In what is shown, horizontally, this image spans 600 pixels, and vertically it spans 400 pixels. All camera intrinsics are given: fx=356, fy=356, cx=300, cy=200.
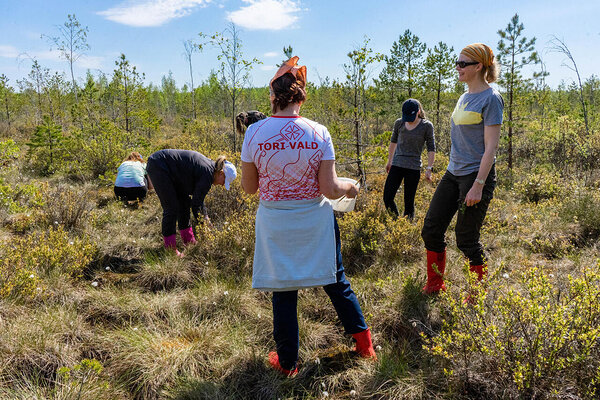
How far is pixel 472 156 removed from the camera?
2.43m

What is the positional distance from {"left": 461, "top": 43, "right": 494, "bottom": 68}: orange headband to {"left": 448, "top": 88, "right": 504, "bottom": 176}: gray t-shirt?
0.19 metres

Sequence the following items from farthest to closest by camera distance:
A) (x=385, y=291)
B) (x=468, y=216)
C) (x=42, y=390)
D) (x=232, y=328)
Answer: (x=385, y=291)
(x=232, y=328)
(x=468, y=216)
(x=42, y=390)

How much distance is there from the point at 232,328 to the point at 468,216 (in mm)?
1896

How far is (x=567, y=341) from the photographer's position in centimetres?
173

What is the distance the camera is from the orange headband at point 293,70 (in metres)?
1.72

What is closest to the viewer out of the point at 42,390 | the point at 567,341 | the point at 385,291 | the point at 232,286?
the point at 567,341

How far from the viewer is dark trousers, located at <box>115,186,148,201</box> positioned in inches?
232

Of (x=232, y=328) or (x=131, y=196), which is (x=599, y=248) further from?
(x=131, y=196)

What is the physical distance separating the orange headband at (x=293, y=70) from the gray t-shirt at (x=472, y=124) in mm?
1258

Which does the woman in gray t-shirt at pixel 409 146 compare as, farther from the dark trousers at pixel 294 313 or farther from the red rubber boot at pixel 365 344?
the dark trousers at pixel 294 313

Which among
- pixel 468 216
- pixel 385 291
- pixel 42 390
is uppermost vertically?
pixel 468 216

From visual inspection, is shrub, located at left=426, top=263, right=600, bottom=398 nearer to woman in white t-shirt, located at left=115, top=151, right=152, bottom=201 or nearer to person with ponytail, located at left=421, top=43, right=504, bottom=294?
person with ponytail, located at left=421, top=43, right=504, bottom=294

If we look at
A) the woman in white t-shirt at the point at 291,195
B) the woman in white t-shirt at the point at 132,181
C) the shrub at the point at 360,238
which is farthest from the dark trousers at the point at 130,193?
the woman in white t-shirt at the point at 291,195

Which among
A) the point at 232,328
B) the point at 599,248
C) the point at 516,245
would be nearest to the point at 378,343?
the point at 232,328
